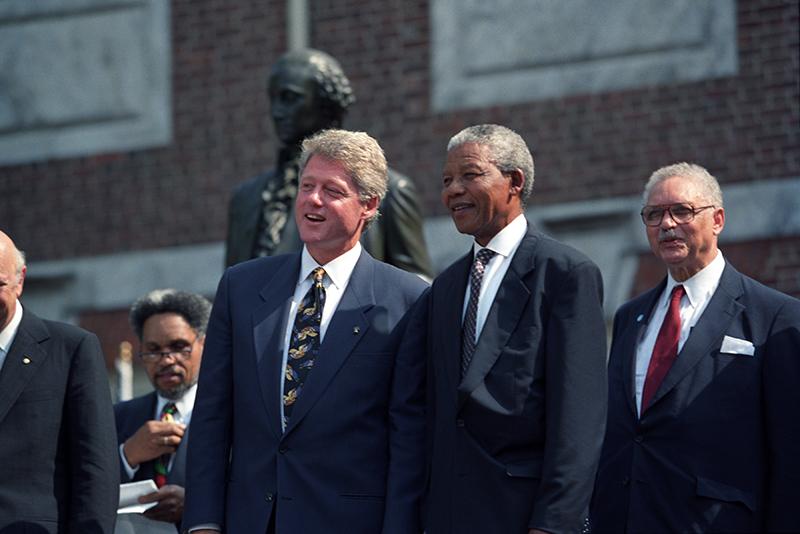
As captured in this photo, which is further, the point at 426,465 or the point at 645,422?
the point at 645,422

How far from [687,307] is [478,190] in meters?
1.07

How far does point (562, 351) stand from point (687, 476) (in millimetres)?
740

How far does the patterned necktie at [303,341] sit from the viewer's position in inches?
206

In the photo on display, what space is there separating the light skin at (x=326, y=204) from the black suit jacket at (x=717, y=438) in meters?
1.19

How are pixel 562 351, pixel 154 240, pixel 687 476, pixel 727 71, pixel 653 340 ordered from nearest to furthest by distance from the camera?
pixel 562 351
pixel 687 476
pixel 653 340
pixel 727 71
pixel 154 240

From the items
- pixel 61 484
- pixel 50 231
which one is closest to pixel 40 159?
pixel 50 231

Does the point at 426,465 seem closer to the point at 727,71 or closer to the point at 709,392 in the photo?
the point at 709,392

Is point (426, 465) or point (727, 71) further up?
point (727, 71)

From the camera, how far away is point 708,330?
5629 mm

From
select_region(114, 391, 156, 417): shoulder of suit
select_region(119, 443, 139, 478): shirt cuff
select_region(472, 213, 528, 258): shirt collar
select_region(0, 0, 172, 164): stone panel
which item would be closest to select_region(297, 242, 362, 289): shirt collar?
select_region(472, 213, 528, 258): shirt collar

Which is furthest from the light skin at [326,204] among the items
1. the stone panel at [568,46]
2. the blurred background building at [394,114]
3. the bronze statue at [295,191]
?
the stone panel at [568,46]

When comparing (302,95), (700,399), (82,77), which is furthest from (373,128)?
(700,399)

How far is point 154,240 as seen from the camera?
39.2 feet

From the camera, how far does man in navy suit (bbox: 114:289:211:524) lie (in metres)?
6.69
